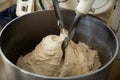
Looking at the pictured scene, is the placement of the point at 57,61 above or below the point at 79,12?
below

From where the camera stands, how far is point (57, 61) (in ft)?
2.10

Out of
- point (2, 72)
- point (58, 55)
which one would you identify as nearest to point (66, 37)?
point (58, 55)

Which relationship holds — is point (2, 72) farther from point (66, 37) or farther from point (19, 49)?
point (66, 37)

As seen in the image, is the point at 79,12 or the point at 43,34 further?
the point at 43,34

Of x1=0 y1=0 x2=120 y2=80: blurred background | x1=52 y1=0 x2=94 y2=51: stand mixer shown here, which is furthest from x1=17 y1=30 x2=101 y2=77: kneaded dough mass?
x1=0 y1=0 x2=120 y2=80: blurred background

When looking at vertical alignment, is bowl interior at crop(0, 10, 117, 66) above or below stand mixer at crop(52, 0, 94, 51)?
below

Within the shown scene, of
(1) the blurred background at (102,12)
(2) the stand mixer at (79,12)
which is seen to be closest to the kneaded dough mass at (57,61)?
(2) the stand mixer at (79,12)

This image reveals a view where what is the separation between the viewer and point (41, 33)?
0.78 meters

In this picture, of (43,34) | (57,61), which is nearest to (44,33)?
(43,34)

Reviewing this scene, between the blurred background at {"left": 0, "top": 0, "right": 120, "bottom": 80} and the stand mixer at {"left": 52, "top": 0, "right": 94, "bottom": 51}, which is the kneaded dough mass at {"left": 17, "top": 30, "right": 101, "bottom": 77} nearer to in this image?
the stand mixer at {"left": 52, "top": 0, "right": 94, "bottom": 51}

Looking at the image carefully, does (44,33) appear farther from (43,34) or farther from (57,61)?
(57,61)

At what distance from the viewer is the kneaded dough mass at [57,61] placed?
2.10 ft

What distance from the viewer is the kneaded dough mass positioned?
2.10 ft

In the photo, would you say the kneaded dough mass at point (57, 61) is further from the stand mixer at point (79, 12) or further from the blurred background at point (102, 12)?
the blurred background at point (102, 12)
